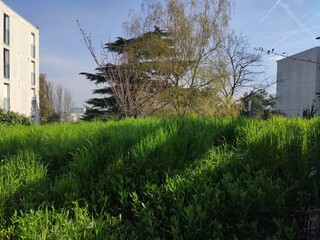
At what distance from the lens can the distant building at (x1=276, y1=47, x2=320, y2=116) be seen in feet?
106

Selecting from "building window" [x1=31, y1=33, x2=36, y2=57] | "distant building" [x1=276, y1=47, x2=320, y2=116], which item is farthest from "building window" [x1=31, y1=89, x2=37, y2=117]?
"distant building" [x1=276, y1=47, x2=320, y2=116]

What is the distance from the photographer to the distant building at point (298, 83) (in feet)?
106

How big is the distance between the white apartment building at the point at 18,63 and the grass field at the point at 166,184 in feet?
78.5

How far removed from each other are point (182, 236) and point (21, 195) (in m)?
1.64

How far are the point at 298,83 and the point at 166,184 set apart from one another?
36.7m

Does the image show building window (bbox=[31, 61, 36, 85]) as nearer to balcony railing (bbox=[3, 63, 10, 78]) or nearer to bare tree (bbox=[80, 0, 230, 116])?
balcony railing (bbox=[3, 63, 10, 78])

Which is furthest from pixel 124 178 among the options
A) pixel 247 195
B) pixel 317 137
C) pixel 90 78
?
pixel 90 78

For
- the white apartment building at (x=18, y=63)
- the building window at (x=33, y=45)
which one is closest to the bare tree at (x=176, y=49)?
the white apartment building at (x=18, y=63)

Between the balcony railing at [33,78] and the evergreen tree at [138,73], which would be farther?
the balcony railing at [33,78]

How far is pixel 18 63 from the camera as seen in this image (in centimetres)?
2867

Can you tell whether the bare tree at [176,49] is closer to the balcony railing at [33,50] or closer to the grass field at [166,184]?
the grass field at [166,184]

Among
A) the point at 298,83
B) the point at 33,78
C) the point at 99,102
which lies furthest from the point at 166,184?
the point at 298,83

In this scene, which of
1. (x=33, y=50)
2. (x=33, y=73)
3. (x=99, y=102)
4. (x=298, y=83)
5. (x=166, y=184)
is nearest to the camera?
(x=166, y=184)

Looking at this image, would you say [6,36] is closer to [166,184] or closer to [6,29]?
[6,29]
